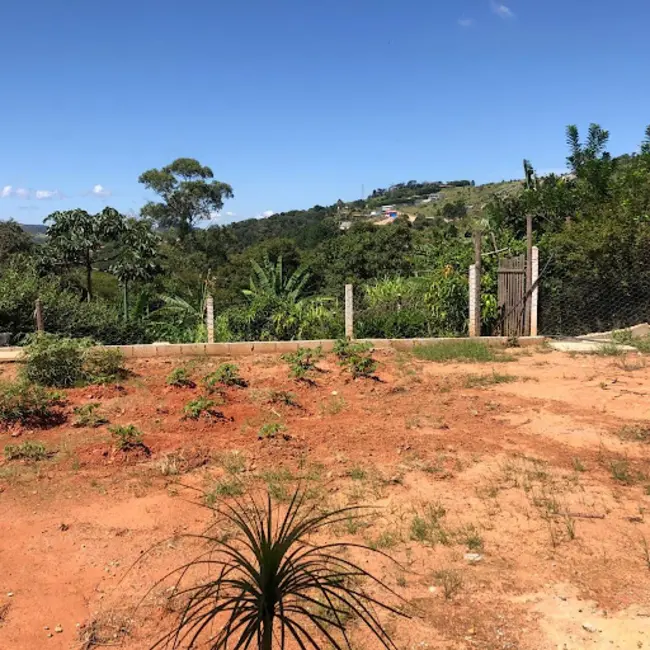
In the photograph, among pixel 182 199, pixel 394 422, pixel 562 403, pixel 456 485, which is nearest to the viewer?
pixel 456 485

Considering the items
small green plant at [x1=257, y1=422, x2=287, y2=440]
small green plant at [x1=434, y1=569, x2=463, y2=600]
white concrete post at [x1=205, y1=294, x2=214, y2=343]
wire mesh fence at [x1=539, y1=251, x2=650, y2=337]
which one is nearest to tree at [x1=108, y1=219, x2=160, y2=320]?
white concrete post at [x1=205, y1=294, x2=214, y2=343]

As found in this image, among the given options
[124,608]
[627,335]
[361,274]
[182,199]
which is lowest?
[124,608]

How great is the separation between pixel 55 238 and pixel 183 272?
888 centimetres

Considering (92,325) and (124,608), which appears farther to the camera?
(92,325)

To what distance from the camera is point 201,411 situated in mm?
6188

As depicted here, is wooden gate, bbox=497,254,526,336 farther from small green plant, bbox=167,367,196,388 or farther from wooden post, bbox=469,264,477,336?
small green plant, bbox=167,367,196,388

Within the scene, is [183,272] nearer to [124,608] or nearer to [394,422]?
[394,422]

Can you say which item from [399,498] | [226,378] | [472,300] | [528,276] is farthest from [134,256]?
[399,498]

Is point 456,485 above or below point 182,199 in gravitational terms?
below

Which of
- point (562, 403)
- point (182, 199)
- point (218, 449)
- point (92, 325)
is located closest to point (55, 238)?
point (92, 325)

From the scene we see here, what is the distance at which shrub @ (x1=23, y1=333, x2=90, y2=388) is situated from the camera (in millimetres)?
7539

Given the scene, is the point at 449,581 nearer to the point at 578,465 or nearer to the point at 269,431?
the point at 578,465

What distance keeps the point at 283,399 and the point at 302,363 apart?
160 cm

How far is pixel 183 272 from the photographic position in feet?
85.3
